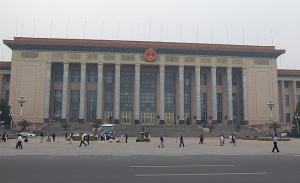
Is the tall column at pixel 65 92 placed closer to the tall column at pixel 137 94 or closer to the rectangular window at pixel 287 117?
the tall column at pixel 137 94

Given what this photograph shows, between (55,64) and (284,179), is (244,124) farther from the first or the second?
(284,179)

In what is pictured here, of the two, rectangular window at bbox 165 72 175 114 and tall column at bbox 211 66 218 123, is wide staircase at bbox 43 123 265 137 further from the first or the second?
rectangular window at bbox 165 72 175 114

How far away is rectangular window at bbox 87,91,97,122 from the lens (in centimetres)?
7025

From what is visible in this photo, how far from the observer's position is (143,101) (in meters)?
71.3

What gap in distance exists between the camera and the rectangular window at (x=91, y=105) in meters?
70.2

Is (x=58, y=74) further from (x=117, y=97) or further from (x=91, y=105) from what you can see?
(x=117, y=97)

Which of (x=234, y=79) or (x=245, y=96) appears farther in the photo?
(x=234, y=79)

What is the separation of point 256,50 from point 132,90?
26020 mm

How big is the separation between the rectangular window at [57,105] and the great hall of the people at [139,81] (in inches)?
7.8

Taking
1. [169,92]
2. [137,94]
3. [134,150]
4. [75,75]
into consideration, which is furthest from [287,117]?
[134,150]

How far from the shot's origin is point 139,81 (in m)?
69.6

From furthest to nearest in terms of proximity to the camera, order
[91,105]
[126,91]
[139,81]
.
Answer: [126,91]
[91,105]
[139,81]

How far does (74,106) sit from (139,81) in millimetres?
13800

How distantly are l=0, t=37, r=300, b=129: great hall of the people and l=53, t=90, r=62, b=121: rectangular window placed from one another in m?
0.20
